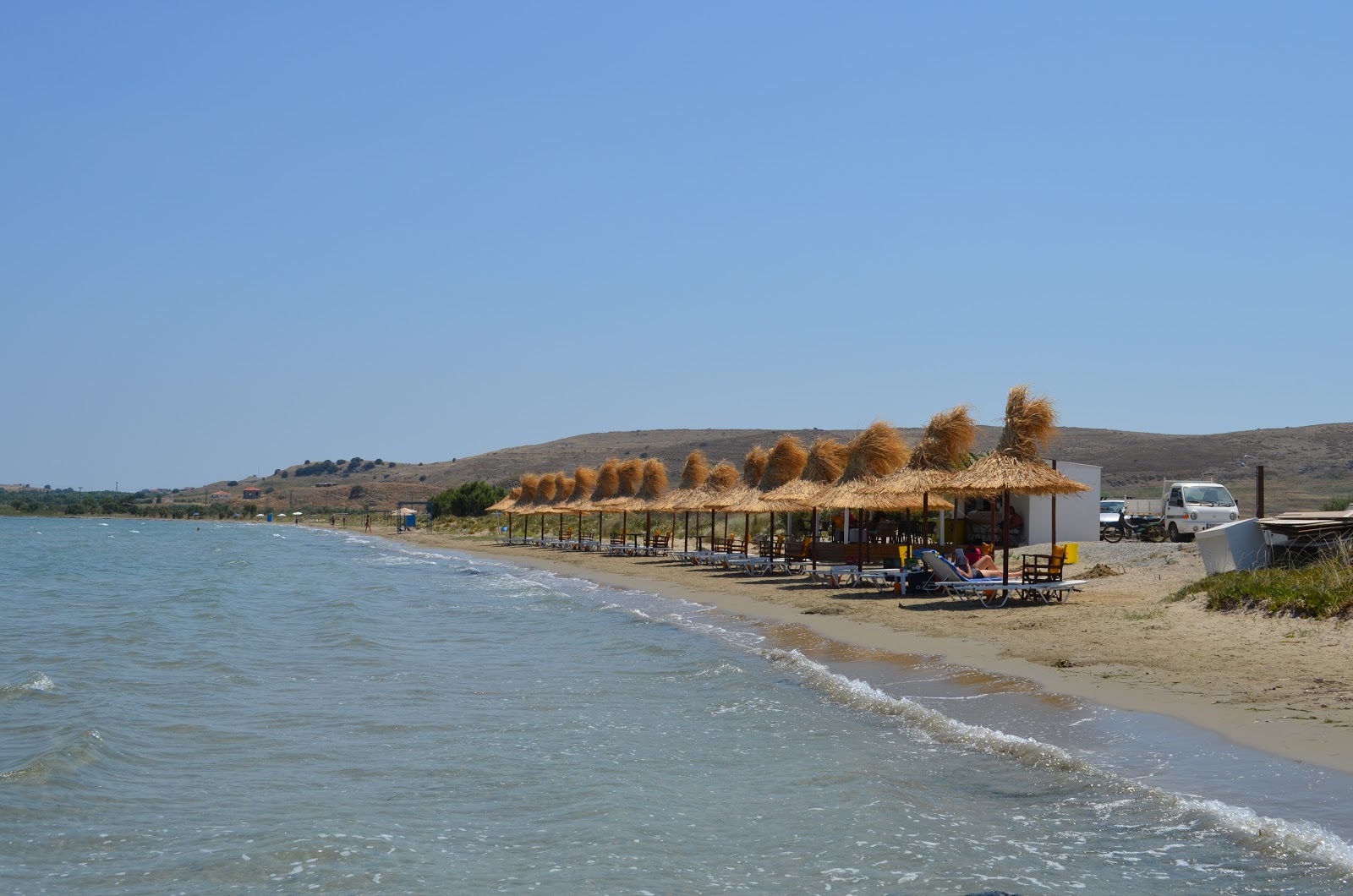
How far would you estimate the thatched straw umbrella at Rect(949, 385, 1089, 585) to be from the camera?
15.8 meters

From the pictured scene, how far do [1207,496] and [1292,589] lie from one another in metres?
13.4

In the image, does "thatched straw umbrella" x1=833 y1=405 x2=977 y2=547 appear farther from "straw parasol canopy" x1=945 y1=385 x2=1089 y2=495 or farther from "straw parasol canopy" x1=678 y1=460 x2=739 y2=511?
"straw parasol canopy" x1=678 y1=460 x2=739 y2=511

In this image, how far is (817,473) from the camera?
867 inches

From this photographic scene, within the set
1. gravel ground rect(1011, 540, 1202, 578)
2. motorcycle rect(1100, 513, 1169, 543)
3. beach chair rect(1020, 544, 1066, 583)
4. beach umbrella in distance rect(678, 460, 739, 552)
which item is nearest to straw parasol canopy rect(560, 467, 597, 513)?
beach umbrella in distance rect(678, 460, 739, 552)

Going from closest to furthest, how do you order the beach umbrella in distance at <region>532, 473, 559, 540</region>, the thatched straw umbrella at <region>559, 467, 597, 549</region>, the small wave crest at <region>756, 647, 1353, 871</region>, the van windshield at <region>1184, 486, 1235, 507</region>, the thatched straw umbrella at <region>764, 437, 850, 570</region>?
the small wave crest at <region>756, 647, 1353, 871</region> → the thatched straw umbrella at <region>764, 437, 850, 570</region> → the van windshield at <region>1184, 486, 1235, 507</region> → the thatched straw umbrella at <region>559, 467, 597, 549</region> → the beach umbrella in distance at <region>532, 473, 559, 540</region>

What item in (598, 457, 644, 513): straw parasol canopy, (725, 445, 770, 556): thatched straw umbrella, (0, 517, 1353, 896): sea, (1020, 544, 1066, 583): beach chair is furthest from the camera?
(598, 457, 644, 513): straw parasol canopy

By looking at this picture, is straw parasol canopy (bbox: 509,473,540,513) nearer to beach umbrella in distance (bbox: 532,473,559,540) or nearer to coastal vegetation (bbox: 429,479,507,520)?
beach umbrella in distance (bbox: 532,473,559,540)

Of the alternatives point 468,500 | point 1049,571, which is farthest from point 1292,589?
point 468,500

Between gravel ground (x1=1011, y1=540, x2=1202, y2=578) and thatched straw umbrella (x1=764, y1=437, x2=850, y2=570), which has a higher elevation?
thatched straw umbrella (x1=764, y1=437, x2=850, y2=570)

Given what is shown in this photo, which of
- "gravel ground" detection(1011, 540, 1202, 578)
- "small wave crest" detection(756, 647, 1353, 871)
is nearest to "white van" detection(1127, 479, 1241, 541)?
"gravel ground" detection(1011, 540, 1202, 578)

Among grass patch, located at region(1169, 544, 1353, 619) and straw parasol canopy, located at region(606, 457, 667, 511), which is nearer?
grass patch, located at region(1169, 544, 1353, 619)

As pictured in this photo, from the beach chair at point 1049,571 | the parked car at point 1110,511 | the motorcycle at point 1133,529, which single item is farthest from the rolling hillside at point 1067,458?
the beach chair at point 1049,571

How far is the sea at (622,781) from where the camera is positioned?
546 centimetres

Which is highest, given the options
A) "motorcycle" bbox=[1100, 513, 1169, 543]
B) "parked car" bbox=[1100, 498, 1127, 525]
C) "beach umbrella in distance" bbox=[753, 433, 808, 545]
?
"beach umbrella in distance" bbox=[753, 433, 808, 545]
